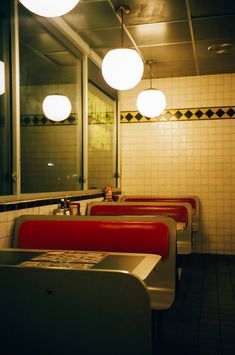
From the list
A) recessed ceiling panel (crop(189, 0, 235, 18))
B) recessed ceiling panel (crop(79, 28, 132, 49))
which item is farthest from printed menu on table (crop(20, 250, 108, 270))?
recessed ceiling panel (crop(79, 28, 132, 49))

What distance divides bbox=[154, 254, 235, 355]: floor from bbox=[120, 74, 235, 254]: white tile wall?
110cm

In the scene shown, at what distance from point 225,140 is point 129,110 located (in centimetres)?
180

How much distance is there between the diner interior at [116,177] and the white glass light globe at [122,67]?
0.04 ft

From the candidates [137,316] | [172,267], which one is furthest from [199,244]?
[137,316]

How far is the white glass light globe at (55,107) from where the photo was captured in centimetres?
430

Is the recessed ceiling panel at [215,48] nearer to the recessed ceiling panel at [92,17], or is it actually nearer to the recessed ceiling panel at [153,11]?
the recessed ceiling panel at [153,11]

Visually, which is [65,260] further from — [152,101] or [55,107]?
[152,101]

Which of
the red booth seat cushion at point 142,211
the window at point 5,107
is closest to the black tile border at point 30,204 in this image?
the window at point 5,107

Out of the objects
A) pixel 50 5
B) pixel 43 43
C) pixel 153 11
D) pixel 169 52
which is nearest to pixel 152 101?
pixel 169 52

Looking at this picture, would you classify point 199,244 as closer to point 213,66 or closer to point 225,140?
point 225,140

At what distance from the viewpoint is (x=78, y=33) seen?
4840 millimetres

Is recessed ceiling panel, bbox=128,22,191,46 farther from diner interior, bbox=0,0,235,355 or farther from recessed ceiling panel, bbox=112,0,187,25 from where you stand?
recessed ceiling panel, bbox=112,0,187,25

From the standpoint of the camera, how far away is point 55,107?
4.41 m

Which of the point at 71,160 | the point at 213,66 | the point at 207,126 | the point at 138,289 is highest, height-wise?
the point at 213,66
